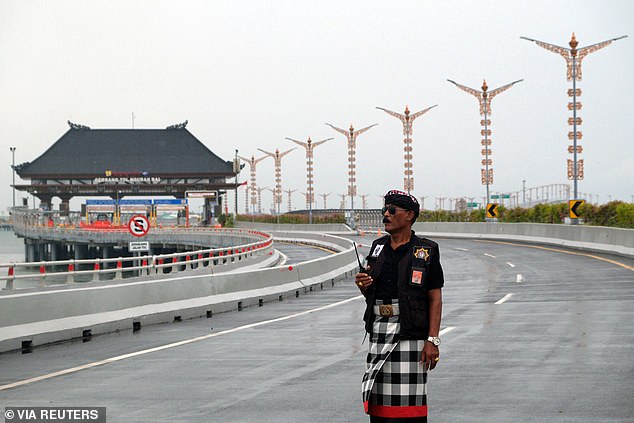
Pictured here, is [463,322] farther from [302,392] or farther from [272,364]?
[302,392]

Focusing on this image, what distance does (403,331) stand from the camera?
21.0 ft

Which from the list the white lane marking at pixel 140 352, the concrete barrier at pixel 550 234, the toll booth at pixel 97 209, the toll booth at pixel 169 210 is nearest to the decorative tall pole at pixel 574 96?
the concrete barrier at pixel 550 234

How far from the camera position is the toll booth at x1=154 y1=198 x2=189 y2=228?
122m

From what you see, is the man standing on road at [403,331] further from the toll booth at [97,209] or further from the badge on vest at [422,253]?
the toll booth at [97,209]

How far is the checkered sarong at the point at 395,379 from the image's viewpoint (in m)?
6.35

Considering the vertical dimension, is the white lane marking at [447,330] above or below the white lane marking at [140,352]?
above

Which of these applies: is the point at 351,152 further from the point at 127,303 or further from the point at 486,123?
the point at 127,303

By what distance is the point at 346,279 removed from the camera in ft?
115

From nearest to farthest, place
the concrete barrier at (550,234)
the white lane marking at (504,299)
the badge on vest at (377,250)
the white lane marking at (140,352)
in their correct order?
the badge on vest at (377,250) < the white lane marking at (140,352) < the white lane marking at (504,299) < the concrete barrier at (550,234)

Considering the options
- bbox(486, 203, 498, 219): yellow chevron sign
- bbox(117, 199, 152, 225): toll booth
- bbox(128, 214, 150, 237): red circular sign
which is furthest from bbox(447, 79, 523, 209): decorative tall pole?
bbox(117, 199, 152, 225): toll booth

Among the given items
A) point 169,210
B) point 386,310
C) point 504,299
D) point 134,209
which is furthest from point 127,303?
point 169,210

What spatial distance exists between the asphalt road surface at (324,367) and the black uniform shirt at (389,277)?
2563 mm

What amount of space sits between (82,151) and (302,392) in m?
177

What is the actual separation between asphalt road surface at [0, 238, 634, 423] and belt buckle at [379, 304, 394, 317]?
2507 mm
